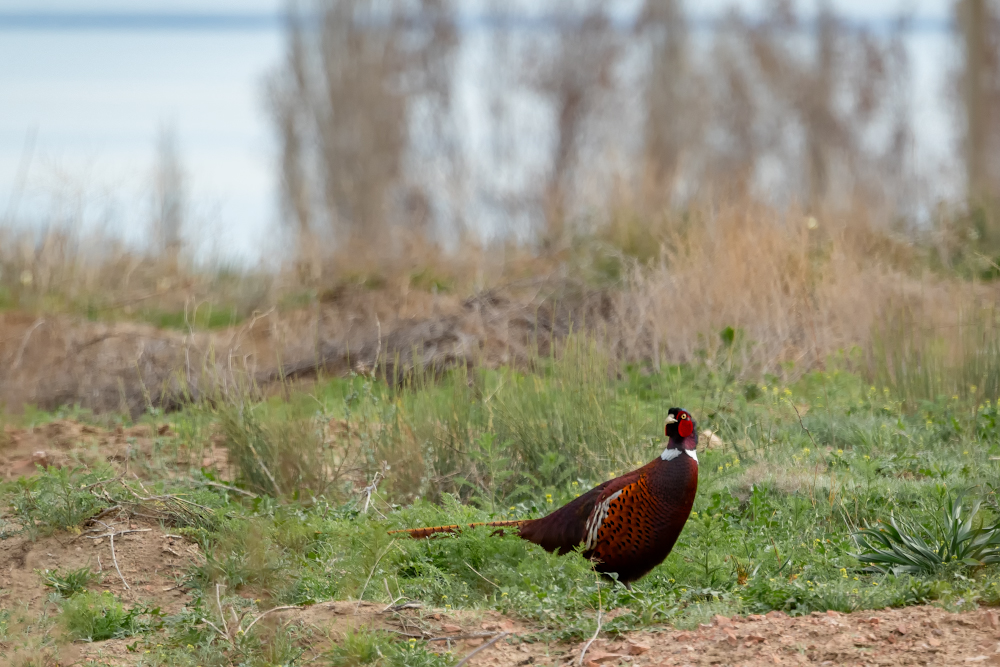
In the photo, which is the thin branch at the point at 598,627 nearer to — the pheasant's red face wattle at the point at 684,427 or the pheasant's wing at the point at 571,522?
the pheasant's wing at the point at 571,522

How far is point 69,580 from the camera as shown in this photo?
4.92m

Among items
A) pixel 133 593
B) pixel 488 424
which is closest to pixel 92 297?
pixel 488 424

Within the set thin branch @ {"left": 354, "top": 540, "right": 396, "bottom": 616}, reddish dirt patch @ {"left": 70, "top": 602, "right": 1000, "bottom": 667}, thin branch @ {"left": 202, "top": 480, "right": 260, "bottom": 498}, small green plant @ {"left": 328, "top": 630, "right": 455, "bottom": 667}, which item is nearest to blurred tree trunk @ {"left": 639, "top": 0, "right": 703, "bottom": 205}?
thin branch @ {"left": 202, "top": 480, "right": 260, "bottom": 498}

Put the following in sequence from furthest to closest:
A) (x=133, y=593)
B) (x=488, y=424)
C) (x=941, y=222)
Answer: (x=941, y=222) → (x=488, y=424) → (x=133, y=593)

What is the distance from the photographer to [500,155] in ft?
73.5

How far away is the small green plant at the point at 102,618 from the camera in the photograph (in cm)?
437

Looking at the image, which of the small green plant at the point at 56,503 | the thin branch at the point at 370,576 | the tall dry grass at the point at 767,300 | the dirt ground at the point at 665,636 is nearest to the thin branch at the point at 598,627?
the dirt ground at the point at 665,636

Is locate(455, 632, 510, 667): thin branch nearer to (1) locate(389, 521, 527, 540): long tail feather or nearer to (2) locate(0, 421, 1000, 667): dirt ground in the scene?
(2) locate(0, 421, 1000, 667): dirt ground

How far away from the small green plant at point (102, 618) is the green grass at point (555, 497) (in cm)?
3

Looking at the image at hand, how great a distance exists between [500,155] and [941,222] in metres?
11.6

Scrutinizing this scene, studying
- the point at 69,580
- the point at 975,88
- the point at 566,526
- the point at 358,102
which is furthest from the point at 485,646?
the point at 358,102

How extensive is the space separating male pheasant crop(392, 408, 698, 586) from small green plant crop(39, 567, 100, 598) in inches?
82.7

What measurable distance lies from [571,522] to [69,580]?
2.26m

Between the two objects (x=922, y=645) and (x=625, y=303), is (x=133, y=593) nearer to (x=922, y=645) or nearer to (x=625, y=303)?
(x=922, y=645)
